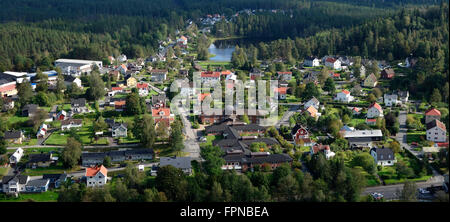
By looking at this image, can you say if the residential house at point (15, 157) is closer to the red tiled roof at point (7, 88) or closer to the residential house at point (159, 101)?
the residential house at point (159, 101)

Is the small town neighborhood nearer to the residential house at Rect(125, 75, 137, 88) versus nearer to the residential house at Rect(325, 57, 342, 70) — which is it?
the residential house at Rect(125, 75, 137, 88)

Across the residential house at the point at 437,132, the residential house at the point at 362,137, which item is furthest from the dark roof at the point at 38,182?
the residential house at the point at 437,132

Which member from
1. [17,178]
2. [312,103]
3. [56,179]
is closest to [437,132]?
[312,103]

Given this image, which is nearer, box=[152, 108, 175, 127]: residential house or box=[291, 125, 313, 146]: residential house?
box=[291, 125, 313, 146]: residential house

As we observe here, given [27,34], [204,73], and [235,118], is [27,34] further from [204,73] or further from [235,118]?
[235,118]

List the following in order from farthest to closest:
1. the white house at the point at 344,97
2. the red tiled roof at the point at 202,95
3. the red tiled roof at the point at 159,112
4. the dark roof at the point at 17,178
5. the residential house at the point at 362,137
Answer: the white house at the point at 344,97, the red tiled roof at the point at 202,95, the red tiled roof at the point at 159,112, the residential house at the point at 362,137, the dark roof at the point at 17,178

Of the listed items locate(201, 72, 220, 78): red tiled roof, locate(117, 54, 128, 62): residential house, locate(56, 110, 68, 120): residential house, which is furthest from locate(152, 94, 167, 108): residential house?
locate(117, 54, 128, 62): residential house
